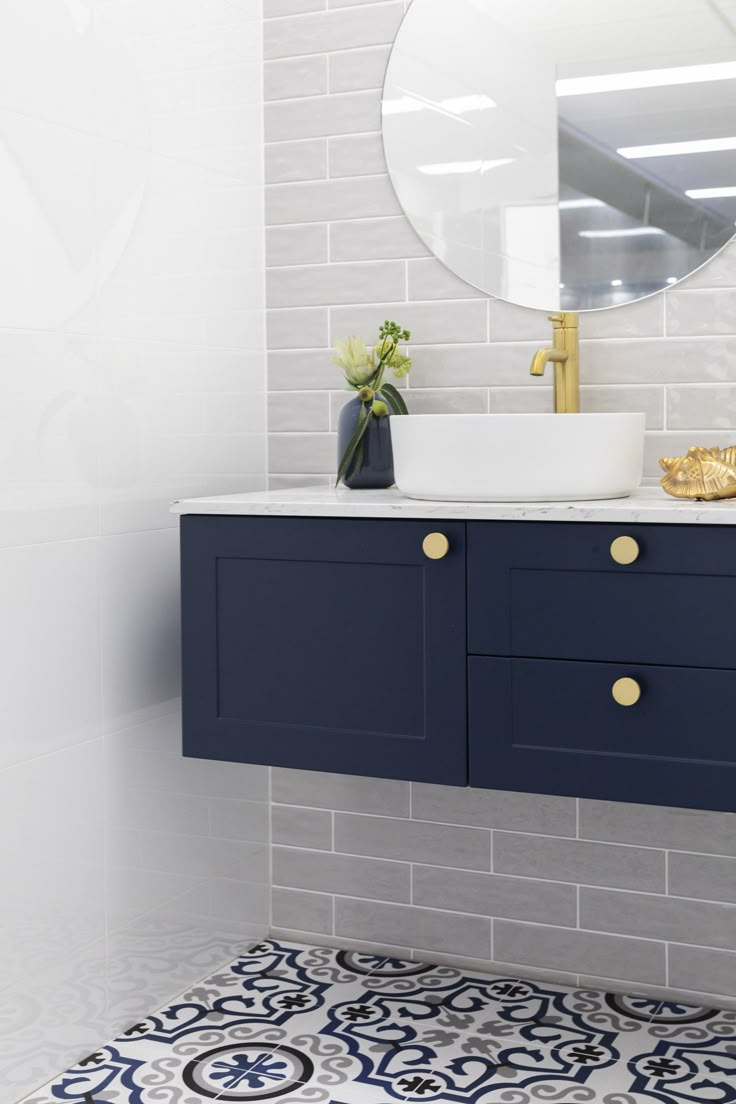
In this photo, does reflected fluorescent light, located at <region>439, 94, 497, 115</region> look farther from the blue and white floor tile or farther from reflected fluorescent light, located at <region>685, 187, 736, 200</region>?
the blue and white floor tile

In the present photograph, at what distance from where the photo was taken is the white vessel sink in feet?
6.04

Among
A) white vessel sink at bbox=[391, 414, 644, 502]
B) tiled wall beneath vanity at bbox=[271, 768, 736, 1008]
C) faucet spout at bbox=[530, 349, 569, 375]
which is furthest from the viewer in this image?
tiled wall beneath vanity at bbox=[271, 768, 736, 1008]

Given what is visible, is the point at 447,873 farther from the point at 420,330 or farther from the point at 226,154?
the point at 226,154

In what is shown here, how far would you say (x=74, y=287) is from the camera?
195cm

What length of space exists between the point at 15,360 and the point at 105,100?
0.50 metres

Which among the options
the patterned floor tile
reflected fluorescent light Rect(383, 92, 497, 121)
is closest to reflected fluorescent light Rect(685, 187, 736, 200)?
reflected fluorescent light Rect(383, 92, 497, 121)

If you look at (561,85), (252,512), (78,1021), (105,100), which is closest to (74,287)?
(105,100)

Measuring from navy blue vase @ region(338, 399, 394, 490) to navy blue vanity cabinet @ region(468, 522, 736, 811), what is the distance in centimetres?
42

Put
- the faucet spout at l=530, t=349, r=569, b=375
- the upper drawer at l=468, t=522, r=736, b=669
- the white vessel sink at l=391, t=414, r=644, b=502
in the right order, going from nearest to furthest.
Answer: the upper drawer at l=468, t=522, r=736, b=669 → the white vessel sink at l=391, t=414, r=644, b=502 → the faucet spout at l=530, t=349, r=569, b=375

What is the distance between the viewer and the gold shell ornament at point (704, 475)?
184 centimetres

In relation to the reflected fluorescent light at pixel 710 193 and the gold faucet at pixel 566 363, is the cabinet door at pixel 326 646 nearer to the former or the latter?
the gold faucet at pixel 566 363

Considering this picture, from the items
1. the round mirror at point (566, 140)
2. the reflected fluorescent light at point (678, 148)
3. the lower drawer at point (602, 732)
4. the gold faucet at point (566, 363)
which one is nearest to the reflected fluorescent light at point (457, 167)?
the round mirror at point (566, 140)

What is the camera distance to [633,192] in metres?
2.17

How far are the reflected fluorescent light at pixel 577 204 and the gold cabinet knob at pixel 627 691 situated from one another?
36.7 inches
